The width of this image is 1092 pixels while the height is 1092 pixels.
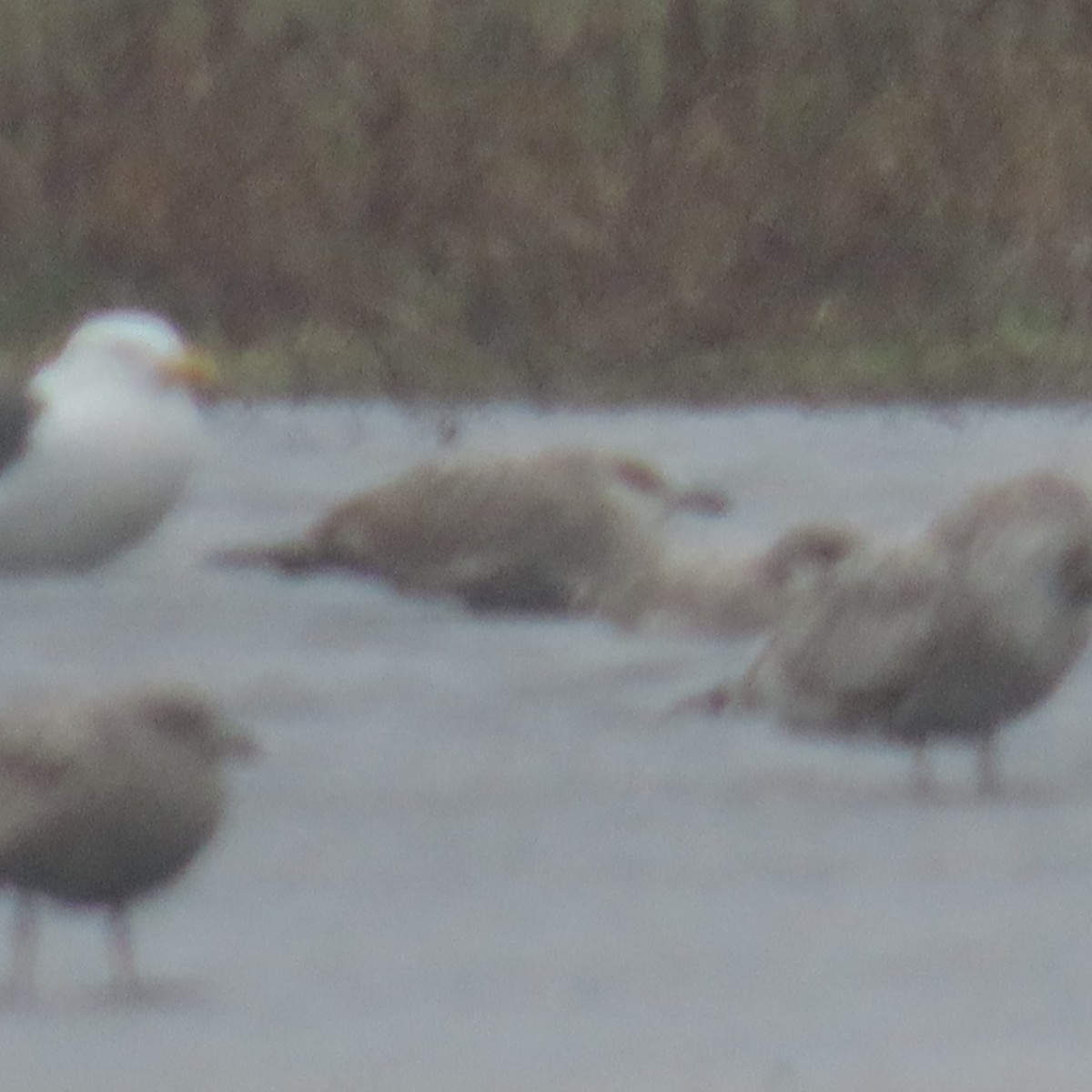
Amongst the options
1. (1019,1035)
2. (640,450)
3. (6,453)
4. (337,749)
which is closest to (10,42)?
(640,450)

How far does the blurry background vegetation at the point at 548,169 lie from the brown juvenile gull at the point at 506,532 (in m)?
4.44

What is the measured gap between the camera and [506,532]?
7.77 m

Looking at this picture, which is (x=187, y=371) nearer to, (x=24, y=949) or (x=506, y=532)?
(x=506, y=532)

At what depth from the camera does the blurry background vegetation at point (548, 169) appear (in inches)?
497

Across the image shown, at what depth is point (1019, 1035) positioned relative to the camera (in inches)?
165

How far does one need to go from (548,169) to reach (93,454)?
5.09m

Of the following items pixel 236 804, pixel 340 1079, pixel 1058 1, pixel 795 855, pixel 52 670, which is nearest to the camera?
pixel 340 1079

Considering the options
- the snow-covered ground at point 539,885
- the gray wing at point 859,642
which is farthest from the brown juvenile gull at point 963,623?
the snow-covered ground at point 539,885

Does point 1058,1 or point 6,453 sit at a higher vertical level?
point 1058,1

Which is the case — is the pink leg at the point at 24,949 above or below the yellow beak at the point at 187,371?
below

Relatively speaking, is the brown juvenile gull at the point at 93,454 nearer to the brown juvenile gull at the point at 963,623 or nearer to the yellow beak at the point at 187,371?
the yellow beak at the point at 187,371

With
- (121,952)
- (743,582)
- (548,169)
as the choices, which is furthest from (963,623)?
(548,169)

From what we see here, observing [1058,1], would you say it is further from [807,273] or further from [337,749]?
[337,749]

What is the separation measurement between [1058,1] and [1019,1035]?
9491mm
